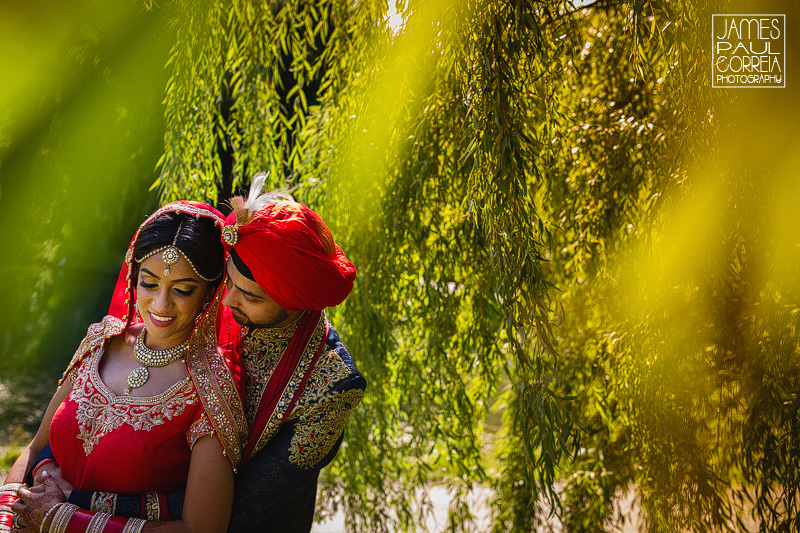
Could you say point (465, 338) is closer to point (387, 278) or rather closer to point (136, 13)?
point (387, 278)

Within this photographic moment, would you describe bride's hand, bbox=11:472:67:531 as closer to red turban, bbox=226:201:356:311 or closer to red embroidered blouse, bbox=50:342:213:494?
red embroidered blouse, bbox=50:342:213:494

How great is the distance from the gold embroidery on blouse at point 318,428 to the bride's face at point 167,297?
0.41 meters

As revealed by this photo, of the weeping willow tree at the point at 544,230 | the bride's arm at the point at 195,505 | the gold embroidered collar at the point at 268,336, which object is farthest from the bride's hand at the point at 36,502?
the weeping willow tree at the point at 544,230

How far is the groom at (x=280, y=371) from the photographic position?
1548 mm

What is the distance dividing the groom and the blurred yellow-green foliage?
1.69ft

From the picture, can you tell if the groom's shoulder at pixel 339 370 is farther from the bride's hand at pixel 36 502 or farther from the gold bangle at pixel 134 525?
the bride's hand at pixel 36 502

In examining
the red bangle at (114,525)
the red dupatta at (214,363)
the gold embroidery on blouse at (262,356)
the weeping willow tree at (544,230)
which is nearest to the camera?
the red bangle at (114,525)

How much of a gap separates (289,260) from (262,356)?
0.35 m

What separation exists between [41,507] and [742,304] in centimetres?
231

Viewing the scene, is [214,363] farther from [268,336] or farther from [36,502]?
[36,502]

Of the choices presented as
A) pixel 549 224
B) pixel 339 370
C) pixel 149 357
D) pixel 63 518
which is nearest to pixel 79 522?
pixel 63 518

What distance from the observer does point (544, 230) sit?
202 centimetres

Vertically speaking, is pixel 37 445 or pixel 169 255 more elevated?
pixel 169 255

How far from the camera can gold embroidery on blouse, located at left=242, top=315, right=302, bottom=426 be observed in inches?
67.1
